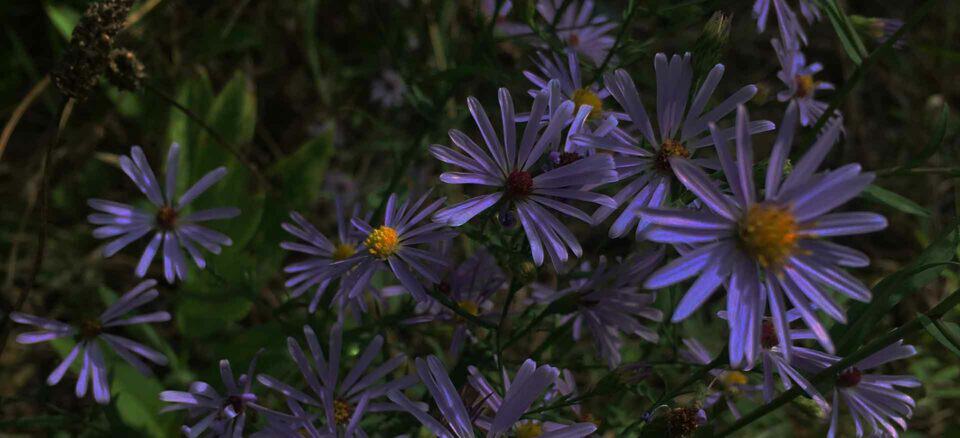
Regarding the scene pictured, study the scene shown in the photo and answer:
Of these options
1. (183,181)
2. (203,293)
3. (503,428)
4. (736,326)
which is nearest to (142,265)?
(203,293)

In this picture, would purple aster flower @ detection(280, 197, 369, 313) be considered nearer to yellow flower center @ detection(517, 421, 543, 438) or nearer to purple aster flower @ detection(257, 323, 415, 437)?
purple aster flower @ detection(257, 323, 415, 437)

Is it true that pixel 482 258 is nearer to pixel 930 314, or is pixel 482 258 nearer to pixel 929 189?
pixel 930 314

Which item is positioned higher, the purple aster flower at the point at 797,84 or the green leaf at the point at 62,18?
the green leaf at the point at 62,18

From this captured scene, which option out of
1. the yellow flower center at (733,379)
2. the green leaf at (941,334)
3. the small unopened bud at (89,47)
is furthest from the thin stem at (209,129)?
the green leaf at (941,334)

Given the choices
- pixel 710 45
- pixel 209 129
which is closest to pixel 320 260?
pixel 209 129

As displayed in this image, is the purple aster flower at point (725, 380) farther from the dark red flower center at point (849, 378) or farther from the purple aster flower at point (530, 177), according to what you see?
the purple aster flower at point (530, 177)

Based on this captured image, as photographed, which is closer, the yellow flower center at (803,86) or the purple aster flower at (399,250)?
the purple aster flower at (399,250)

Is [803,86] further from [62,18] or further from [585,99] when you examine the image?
[62,18]
